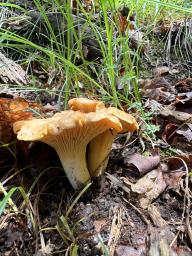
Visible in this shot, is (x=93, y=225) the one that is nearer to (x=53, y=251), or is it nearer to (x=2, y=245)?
(x=53, y=251)

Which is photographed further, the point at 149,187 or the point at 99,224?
the point at 149,187

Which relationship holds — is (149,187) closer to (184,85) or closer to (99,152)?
(99,152)

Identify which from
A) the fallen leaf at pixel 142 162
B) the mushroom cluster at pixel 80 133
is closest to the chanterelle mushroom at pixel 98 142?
the mushroom cluster at pixel 80 133

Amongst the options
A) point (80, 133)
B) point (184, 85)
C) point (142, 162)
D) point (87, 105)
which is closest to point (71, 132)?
point (80, 133)

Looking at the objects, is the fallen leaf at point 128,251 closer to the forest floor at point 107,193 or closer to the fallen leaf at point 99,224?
the forest floor at point 107,193

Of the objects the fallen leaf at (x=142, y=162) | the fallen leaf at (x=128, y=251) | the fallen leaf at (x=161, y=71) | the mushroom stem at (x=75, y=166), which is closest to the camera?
the fallen leaf at (x=128, y=251)

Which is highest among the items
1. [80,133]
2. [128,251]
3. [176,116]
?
[80,133]

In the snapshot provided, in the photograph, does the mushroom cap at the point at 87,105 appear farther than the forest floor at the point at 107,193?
Yes

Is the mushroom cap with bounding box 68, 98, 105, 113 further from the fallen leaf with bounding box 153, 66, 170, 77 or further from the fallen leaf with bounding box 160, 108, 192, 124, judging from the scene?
the fallen leaf with bounding box 153, 66, 170, 77
